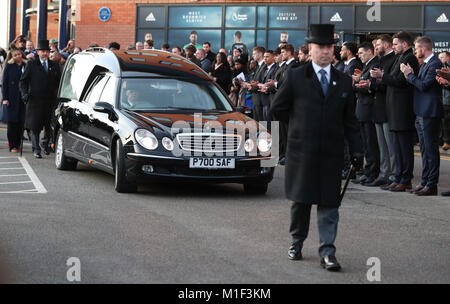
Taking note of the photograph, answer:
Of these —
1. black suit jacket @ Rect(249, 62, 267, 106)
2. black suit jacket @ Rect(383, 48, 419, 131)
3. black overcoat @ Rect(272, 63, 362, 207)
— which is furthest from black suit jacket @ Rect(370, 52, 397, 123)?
black overcoat @ Rect(272, 63, 362, 207)

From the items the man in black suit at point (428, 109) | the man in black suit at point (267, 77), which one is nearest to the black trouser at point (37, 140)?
the man in black suit at point (267, 77)

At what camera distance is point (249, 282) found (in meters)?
6.42

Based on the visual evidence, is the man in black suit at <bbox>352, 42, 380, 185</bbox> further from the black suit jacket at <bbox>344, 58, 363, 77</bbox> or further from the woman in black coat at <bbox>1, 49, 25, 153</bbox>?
the woman in black coat at <bbox>1, 49, 25, 153</bbox>

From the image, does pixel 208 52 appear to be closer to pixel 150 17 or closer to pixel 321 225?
pixel 150 17

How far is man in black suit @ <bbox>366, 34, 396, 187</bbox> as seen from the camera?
1275cm

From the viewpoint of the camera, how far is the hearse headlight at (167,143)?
10.9m

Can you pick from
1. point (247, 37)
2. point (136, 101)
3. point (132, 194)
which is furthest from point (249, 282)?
point (247, 37)

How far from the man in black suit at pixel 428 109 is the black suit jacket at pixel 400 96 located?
0.20 meters

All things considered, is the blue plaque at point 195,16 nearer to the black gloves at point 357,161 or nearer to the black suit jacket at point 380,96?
the black suit jacket at point 380,96

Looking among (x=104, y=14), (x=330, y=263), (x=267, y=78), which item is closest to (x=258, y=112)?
(x=267, y=78)

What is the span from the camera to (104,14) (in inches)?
1296

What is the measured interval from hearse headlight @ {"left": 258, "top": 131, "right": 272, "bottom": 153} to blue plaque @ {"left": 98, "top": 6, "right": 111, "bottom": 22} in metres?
22.4

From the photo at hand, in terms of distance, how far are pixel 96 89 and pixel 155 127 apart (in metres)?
2.21
